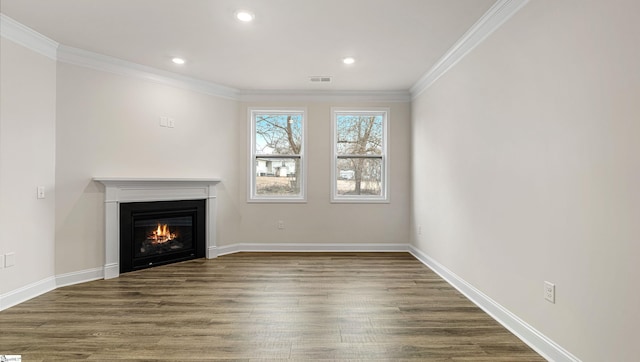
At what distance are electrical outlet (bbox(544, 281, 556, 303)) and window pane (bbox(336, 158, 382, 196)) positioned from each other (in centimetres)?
318

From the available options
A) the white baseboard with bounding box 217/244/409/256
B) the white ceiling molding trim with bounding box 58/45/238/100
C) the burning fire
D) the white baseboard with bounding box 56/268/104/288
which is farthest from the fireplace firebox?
the white ceiling molding trim with bounding box 58/45/238/100

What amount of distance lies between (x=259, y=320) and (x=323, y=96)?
3.51 m

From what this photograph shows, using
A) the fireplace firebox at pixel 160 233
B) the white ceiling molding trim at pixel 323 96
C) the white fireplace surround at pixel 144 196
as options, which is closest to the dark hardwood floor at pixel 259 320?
the fireplace firebox at pixel 160 233

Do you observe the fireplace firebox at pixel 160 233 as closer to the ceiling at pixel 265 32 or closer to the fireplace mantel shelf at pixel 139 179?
the fireplace mantel shelf at pixel 139 179

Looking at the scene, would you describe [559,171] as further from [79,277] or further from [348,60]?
[79,277]

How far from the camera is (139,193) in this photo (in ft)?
12.9

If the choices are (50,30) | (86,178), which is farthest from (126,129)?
(50,30)

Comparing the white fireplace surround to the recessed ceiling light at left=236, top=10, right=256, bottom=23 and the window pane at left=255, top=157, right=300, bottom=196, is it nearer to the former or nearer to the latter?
the window pane at left=255, top=157, right=300, bottom=196

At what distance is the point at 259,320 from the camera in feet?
8.42

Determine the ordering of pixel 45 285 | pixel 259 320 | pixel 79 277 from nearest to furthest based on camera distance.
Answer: pixel 259 320 → pixel 45 285 → pixel 79 277

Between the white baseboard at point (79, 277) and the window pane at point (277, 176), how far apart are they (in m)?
2.30

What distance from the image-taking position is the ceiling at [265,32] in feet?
8.48

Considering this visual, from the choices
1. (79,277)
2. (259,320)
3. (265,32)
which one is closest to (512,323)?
(259,320)

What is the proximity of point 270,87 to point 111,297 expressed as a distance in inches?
131
